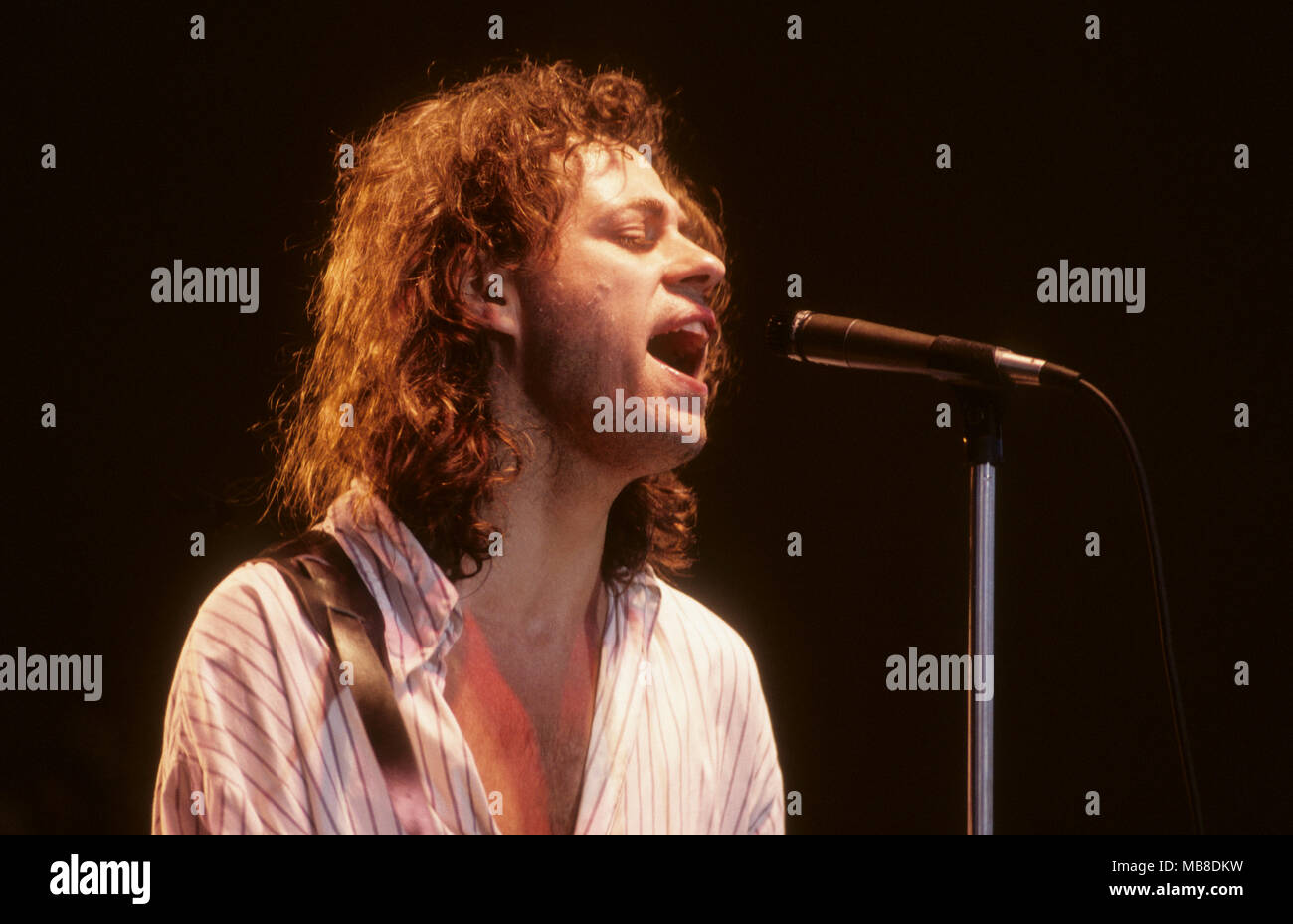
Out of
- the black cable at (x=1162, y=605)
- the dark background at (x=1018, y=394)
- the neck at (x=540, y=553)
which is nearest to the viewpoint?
the black cable at (x=1162, y=605)

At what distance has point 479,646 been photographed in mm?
1913

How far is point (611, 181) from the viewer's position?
2.04 meters

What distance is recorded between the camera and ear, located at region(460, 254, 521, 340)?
201 cm

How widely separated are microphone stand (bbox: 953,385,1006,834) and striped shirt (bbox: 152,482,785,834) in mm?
588

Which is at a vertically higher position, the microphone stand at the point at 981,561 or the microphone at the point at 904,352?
the microphone at the point at 904,352

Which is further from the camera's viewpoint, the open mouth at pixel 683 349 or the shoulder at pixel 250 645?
the open mouth at pixel 683 349

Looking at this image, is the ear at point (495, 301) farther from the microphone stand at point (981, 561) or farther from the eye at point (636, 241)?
the microphone stand at point (981, 561)

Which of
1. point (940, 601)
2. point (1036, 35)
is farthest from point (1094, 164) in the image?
point (940, 601)

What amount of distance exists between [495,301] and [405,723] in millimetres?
708

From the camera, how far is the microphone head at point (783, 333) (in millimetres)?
1656

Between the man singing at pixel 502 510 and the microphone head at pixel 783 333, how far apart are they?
0.30 metres

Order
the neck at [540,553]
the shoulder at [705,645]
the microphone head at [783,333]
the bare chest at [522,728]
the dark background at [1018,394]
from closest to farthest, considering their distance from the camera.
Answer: the microphone head at [783,333], the bare chest at [522,728], the neck at [540,553], the shoulder at [705,645], the dark background at [1018,394]

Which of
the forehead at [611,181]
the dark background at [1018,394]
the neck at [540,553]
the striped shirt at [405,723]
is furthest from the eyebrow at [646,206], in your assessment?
the striped shirt at [405,723]
